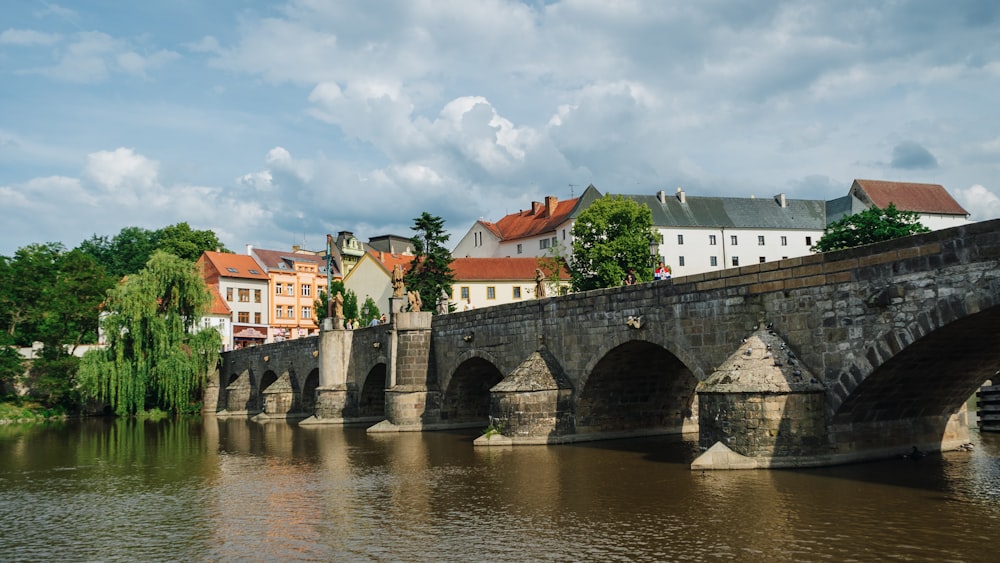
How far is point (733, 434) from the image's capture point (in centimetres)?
1694

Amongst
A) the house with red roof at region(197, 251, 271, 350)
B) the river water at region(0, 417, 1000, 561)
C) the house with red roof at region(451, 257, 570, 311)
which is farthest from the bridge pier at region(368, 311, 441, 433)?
the house with red roof at region(197, 251, 271, 350)

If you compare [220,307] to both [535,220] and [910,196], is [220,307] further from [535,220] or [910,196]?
[910,196]

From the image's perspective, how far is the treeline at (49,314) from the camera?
50844 millimetres

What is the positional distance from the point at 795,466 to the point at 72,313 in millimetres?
49360

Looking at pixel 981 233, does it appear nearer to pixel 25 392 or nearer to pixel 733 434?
pixel 733 434

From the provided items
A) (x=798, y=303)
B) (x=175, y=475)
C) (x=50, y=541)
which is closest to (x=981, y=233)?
(x=798, y=303)

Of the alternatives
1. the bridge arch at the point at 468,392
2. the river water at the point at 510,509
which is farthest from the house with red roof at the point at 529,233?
the river water at the point at 510,509

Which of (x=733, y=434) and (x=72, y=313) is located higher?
(x=72, y=313)

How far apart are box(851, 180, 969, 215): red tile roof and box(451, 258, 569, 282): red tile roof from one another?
103 ft

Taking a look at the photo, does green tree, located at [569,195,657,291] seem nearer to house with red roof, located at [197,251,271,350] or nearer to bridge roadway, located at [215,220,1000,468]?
bridge roadway, located at [215,220,1000,468]

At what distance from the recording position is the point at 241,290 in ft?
252

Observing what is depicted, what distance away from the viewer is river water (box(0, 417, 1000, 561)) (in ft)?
38.2

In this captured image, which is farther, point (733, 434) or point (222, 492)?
point (222, 492)

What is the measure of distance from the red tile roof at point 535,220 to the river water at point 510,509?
55.0 meters
